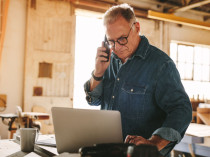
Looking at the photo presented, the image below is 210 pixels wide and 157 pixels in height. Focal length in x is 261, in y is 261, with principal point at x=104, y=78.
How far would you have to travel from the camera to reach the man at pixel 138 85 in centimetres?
136

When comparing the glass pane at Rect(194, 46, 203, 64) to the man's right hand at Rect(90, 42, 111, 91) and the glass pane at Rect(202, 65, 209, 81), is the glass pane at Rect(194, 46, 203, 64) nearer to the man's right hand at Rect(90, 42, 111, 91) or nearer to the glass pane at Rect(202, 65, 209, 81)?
the glass pane at Rect(202, 65, 209, 81)

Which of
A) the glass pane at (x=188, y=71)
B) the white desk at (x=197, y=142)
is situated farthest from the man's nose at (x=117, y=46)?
the glass pane at (x=188, y=71)

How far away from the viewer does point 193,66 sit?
7848 mm

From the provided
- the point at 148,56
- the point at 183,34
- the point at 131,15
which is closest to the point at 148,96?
the point at 148,56

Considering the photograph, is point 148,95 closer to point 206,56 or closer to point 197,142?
point 197,142

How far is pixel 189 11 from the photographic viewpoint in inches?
305

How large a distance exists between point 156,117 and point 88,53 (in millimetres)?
5154

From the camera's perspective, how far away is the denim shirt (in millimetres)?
1327

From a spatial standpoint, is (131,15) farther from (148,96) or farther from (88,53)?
(88,53)

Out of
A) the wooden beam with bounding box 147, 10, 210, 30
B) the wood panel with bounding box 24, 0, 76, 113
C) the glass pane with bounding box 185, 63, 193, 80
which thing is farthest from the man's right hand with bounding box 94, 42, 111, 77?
the glass pane with bounding box 185, 63, 193, 80

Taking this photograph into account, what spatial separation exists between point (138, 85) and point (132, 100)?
0.32 feet

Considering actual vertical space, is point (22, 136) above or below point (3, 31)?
below

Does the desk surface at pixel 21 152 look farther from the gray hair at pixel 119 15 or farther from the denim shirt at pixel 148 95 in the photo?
the gray hair at pixel 119 15

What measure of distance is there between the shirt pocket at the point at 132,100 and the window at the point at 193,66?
6160 millimetres
